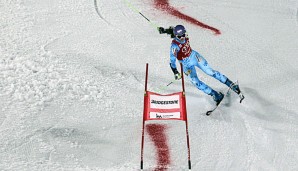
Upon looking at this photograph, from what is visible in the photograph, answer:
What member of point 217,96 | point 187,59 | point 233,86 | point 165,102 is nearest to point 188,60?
point 187,59

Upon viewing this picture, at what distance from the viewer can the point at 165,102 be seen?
24.2 feet

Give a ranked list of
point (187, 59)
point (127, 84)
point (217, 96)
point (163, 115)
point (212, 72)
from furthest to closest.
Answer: point (127, 84) → point (217, 96) → point (212, 72) → point (187, 59) → point (163, 115)

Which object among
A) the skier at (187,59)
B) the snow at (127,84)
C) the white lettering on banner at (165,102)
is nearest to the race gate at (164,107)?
the white lettering on banner at (165,102)

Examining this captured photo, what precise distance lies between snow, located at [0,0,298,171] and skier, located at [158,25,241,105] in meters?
0.37

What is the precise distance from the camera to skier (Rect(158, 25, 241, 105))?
8.30 meters

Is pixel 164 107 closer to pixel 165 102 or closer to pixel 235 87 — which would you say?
pixel 165 102

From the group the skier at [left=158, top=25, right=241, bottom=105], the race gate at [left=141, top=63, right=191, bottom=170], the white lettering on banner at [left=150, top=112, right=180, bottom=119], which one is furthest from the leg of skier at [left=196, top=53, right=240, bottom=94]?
the white lettering on banner at [left=150, top=112, right=180, bottom=119]

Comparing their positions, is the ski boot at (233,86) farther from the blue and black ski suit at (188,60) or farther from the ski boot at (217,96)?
the ski boot at (217,96)

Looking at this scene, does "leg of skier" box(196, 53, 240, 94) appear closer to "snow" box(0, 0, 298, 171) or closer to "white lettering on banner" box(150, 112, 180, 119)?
"snow" box(0, 0, 298, 171)

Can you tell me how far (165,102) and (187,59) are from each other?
1434 millimetres

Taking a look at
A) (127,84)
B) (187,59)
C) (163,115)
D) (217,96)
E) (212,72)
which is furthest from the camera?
(127,84)

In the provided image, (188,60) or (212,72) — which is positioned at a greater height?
(188,60)

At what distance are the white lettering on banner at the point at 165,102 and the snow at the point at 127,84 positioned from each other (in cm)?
92

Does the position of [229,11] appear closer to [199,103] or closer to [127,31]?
[127,31]
